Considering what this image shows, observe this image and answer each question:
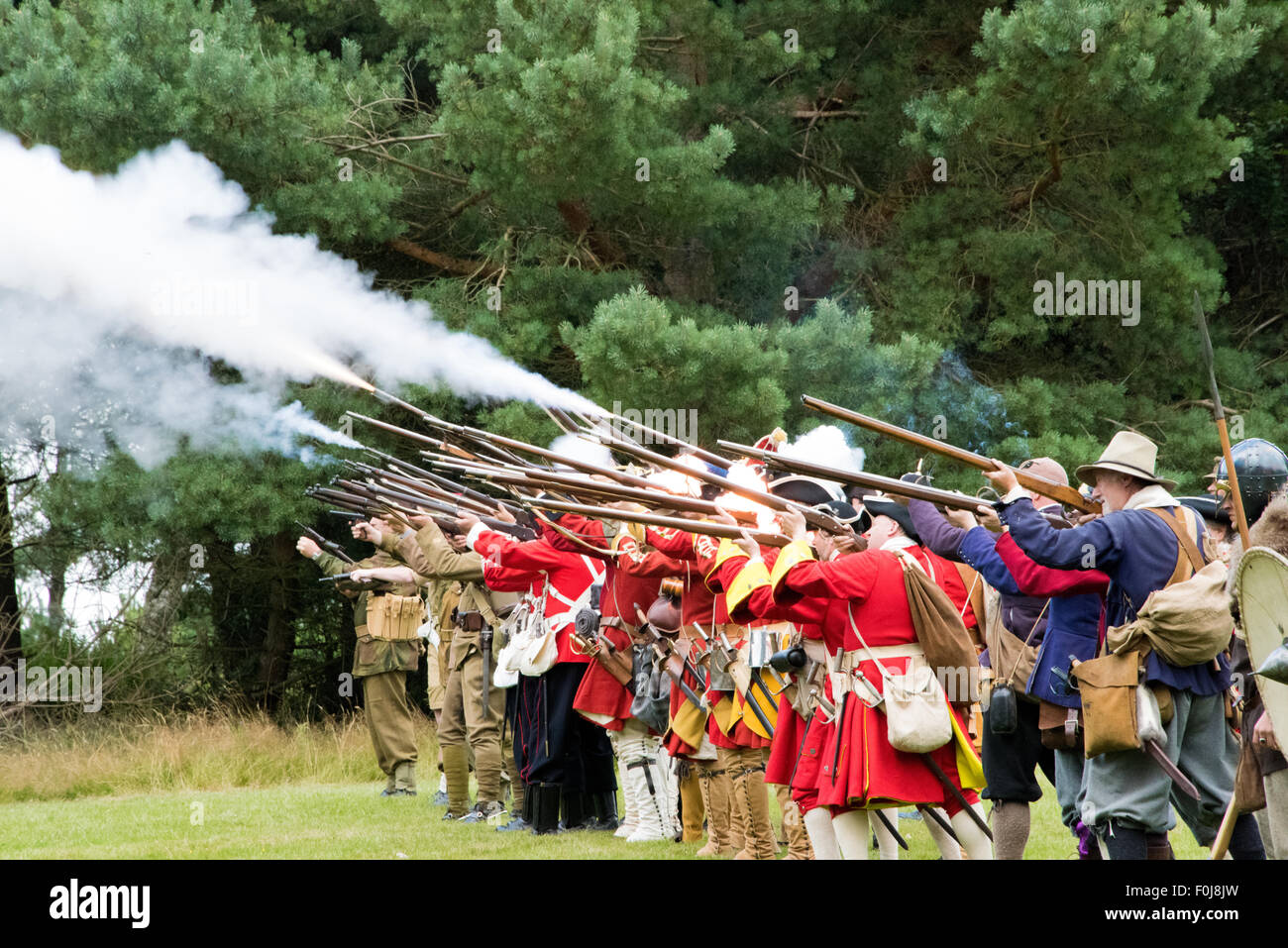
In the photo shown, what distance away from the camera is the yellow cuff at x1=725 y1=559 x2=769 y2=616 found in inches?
214

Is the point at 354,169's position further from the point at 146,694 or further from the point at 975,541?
the point at 975,541

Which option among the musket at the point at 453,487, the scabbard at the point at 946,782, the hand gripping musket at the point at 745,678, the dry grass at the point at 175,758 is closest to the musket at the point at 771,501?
the scabbard at the point at 946,782

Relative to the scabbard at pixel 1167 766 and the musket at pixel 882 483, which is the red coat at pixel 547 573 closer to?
the musket at pixel 882 483

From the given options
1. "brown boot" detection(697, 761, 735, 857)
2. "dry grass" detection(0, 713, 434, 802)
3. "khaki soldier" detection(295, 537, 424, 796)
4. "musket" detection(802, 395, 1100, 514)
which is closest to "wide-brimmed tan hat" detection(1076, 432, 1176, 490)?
"musket" detection(802, 395, 1100, 514)

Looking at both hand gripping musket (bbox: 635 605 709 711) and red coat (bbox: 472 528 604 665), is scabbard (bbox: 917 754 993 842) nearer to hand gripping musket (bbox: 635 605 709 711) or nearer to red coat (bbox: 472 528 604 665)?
hand gripping musket (bbox: 635 605 709 711)

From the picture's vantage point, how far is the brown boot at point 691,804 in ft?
28.3

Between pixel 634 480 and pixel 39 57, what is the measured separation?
28.1 ft

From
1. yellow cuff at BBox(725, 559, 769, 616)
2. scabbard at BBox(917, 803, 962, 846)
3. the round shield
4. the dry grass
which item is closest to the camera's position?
the round shield

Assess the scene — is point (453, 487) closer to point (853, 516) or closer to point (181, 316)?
point (181, 316)

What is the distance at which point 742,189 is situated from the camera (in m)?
13.5

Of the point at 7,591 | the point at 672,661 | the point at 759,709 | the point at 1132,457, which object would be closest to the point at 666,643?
the point at 672,661

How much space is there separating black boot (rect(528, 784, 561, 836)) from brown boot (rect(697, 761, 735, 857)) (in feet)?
5.06

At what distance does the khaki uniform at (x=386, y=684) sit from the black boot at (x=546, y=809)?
267cm

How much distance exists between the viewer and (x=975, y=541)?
5.54m
